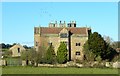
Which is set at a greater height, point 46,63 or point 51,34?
point 51,34

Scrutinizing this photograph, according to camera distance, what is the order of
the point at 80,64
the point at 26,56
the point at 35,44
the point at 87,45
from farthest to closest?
the point at 35,44 < the point at 87,45 < the point at 26,56 < the point at 80,64

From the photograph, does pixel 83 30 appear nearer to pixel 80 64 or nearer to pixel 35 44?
pixel 35 44

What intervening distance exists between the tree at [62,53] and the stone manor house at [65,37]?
116 inches

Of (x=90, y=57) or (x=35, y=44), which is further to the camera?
(x=35, y=44)

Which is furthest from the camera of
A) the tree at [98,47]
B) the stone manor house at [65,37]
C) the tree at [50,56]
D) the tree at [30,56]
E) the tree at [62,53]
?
the stone manor house at [65,37]

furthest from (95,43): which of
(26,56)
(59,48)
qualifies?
(26,56)

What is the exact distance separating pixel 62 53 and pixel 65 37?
24.7 ft

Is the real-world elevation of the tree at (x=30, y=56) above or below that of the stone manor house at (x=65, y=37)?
below

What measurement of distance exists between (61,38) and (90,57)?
40.4 feet

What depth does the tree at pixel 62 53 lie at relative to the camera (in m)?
62.5

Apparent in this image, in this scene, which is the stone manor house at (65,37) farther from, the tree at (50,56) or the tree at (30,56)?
the tree at (30,56)

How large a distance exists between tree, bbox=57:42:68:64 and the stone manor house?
116 inches

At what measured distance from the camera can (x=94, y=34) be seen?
64.0m

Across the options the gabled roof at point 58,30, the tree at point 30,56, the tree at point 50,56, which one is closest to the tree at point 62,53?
the tree at point 50,56
